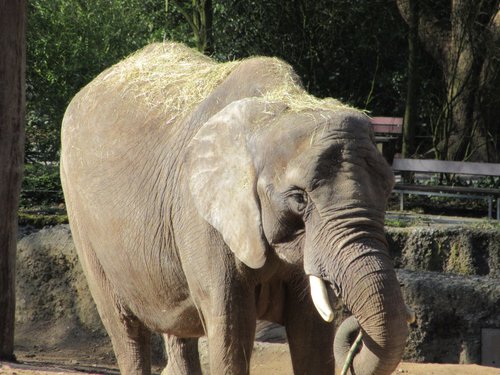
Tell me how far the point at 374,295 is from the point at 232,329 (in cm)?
87

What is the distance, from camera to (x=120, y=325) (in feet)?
19.1

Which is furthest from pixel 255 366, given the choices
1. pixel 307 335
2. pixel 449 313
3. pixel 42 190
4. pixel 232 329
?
pixel 42 190

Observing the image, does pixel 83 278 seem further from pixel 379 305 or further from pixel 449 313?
pixel 379 305

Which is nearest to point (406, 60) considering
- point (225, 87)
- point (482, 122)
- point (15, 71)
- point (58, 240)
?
point (482, 122)

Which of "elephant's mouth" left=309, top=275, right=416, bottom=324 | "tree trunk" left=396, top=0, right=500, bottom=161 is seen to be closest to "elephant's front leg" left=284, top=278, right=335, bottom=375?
"elephant's mouth" left=309, top=275, right=416, bottom=324

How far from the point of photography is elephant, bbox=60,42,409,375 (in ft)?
12.7

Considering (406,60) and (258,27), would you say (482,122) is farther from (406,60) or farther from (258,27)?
(258,27)

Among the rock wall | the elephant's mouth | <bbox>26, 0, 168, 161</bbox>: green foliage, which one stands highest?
the elephant's mouth

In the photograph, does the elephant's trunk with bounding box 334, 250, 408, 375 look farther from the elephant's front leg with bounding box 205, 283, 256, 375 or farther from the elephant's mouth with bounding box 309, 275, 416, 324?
the elephant's front leg with bounding box 205, 283, 256, 375

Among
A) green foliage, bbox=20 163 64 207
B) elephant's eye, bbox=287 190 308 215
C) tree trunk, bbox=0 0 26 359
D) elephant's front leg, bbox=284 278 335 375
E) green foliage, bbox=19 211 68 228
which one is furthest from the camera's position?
green foliage, bbox=20 163 64 207

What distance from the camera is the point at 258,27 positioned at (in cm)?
1631

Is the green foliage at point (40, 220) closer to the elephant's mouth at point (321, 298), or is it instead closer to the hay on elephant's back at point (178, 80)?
the hay on elephant's back at point (178, 80)

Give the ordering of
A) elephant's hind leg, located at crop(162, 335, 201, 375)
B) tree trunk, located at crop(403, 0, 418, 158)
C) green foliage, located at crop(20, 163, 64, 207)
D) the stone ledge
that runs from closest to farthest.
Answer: elephant's hind leg, located at crop(162, 335, 201, 375) < the stone ledge < green foliage, located at crop(20, 163, 64, 207) < tree trunk, located at crop(403, 0, 418, 158)

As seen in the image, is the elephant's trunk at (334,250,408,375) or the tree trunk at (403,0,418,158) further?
the tree trunk at (403,0,418,158)
